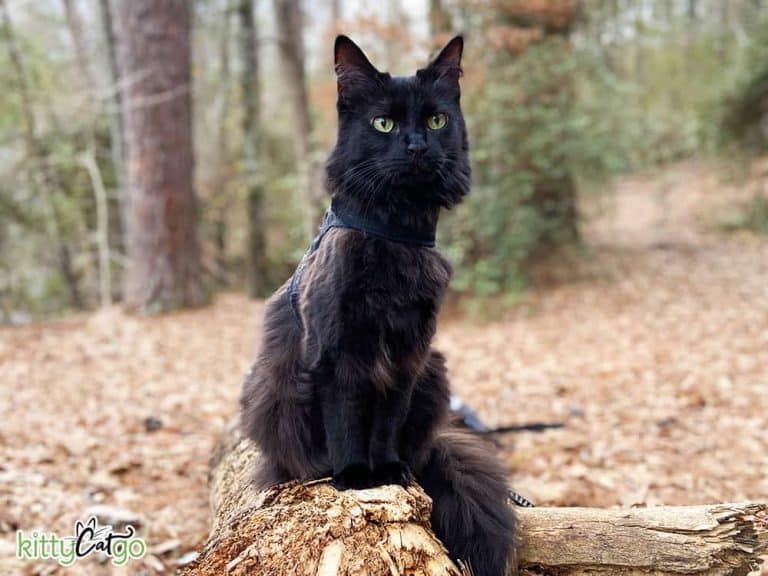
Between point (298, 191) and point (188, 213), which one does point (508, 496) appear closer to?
point (188, 213)

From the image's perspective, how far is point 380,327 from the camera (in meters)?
2.10

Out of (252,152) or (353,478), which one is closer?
(353,478)

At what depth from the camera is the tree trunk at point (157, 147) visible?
732 cm

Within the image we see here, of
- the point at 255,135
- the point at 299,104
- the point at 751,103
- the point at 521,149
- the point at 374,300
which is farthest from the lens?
the point at 751,103

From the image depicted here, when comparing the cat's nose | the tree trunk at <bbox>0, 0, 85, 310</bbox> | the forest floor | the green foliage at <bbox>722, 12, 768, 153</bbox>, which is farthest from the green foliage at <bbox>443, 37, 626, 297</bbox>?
the tree trunk at <bbox>0, 0, 85, 310</bbox>

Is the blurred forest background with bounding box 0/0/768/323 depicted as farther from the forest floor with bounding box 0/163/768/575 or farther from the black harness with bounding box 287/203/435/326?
the black harness with bounding box 287/203/435/326

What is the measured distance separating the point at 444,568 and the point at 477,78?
22.4 ft

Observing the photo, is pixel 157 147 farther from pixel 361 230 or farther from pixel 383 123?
pixel 361 230

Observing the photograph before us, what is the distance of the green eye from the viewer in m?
2.30

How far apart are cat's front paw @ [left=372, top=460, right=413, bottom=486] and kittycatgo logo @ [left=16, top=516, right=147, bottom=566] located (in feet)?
4.07

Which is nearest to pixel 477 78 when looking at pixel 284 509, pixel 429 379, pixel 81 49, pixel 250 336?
pixel 250 336

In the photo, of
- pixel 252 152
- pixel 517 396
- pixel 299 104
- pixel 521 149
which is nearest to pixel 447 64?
pixel 517 396

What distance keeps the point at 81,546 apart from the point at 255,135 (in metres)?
8.75

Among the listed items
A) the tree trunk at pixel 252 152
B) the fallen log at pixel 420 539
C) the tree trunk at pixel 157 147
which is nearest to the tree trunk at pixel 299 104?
the tree trunk at pixel 252 152
